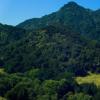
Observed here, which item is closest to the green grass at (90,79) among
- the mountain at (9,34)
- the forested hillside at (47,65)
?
the forested hillside at (47,65)

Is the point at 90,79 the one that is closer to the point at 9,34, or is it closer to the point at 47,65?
the point at 47,65

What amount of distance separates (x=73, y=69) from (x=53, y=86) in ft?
122

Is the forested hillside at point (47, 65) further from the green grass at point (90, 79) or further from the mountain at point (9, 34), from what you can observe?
the green grass at point (90, 79)

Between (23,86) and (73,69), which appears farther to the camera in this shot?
(73,69)

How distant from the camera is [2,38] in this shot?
174000 mm

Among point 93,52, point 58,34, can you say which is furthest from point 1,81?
point 58,34

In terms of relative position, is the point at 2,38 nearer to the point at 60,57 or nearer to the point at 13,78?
the point at 60,57

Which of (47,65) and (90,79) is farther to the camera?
(47,65)

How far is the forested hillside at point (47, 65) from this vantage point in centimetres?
8976

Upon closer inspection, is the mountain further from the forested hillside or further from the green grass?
the green grass

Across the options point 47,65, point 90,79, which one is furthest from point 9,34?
point 90,79

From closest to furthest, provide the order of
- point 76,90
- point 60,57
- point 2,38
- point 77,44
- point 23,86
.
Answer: point 23,86, point 76,90, point 60,57, point 77,44, point 2,38

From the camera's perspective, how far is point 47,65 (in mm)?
133125

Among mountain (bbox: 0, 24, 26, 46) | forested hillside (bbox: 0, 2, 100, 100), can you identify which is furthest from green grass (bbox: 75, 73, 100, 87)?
mountain (bbox: 0, 24, 26, 46)
